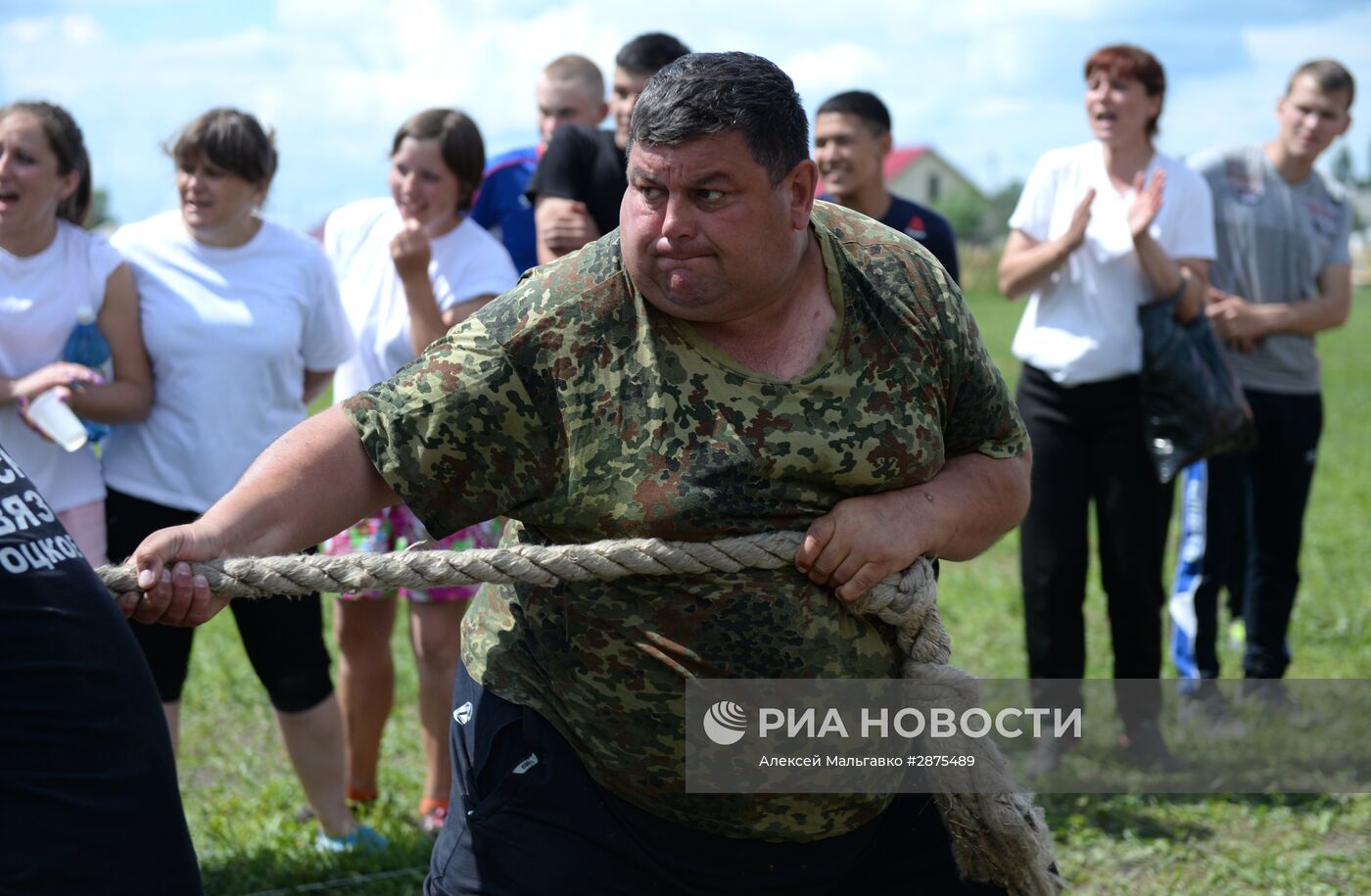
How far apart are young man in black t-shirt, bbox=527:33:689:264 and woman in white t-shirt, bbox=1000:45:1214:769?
1.55 meters

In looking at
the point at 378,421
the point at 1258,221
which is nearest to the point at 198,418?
the point at 378,421

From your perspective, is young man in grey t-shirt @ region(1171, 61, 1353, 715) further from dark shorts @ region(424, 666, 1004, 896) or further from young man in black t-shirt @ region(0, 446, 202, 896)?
young man in black t-shirt @ region(0, 446, 202, 896)

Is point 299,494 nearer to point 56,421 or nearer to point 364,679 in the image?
point 56,421

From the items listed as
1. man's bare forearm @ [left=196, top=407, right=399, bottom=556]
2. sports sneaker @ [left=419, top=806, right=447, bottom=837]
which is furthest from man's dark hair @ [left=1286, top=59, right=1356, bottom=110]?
man's bare forearm @ [left=196, top=407, right=399, bottom=556]

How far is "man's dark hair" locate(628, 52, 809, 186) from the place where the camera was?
7.56ft

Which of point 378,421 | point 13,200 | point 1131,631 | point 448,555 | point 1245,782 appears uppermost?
point 13,200

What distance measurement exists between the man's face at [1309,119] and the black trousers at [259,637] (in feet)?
13.9

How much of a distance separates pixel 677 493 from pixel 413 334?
7.56ft

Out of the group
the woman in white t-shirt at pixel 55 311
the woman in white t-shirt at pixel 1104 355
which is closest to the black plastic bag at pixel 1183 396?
the woman in white t-shirt at pixel 1104 355

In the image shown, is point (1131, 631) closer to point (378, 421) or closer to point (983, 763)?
point (983, 763)

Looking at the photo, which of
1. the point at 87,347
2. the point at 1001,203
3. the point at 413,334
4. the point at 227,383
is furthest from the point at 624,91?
the point at 1001,203

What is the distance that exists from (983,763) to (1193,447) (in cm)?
266

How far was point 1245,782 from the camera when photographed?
5.00 m

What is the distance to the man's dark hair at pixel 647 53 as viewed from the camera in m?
5.00
